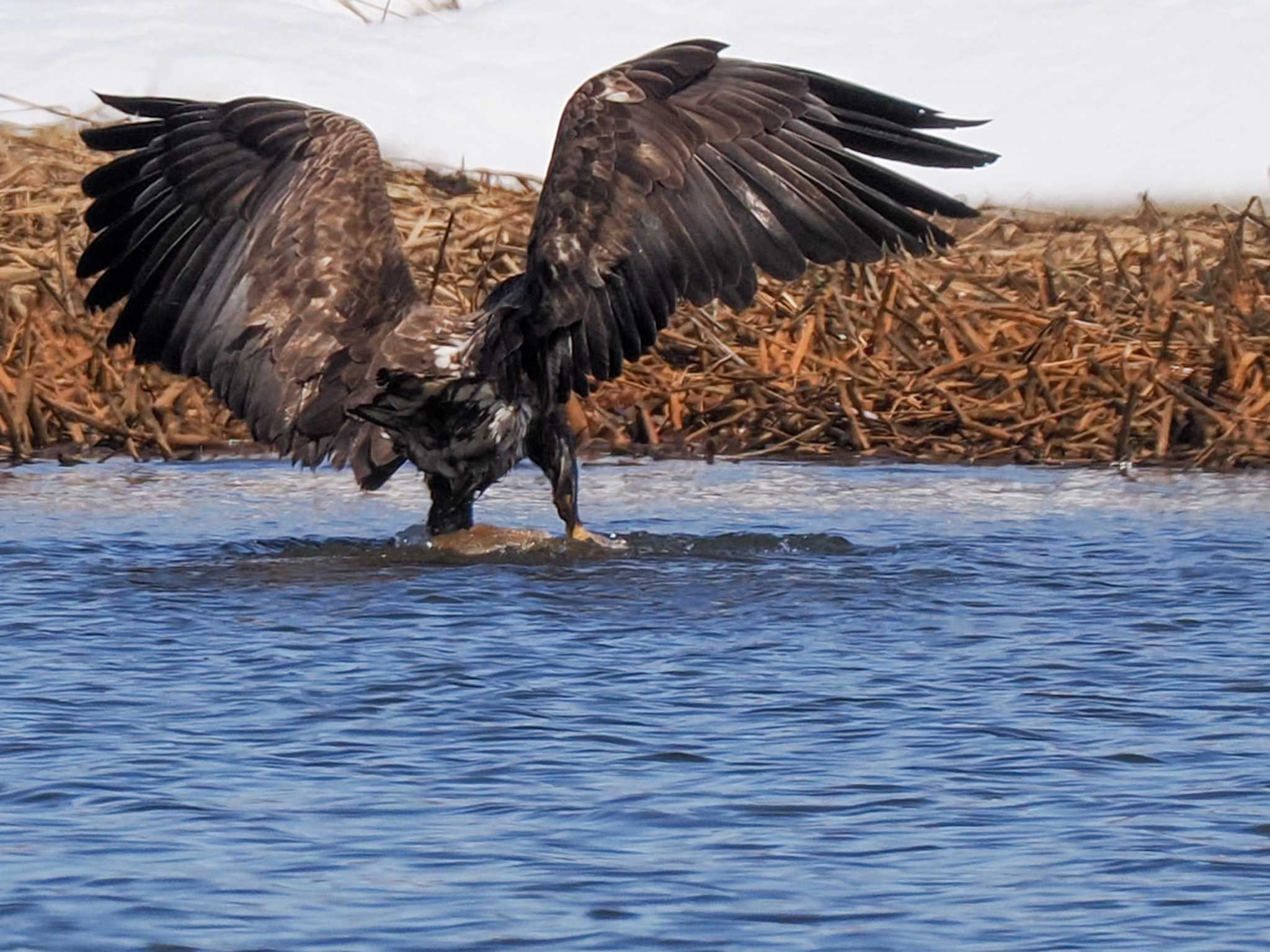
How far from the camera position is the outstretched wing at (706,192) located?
7891mm

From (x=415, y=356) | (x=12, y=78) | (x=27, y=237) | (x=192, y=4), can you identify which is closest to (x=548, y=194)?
(x=415, y=356)

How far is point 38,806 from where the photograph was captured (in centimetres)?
535

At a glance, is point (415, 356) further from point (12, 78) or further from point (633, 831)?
point (12, 78)

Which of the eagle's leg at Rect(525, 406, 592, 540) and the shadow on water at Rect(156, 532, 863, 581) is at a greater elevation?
the eagle's leg at Rect(525, 406, 592, 540)

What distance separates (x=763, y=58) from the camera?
2055cm

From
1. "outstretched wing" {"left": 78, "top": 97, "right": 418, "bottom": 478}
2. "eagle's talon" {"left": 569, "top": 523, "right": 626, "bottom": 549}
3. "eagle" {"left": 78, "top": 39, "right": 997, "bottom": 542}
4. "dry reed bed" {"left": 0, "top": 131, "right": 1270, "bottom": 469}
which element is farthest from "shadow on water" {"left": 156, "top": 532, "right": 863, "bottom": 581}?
"dry reed bed" {"left": 0, "top": 131, "right": 1270, "bottom": 469}

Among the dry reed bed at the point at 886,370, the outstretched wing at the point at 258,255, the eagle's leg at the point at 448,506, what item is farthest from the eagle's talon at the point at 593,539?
the dry reed bed at the point at 886,370

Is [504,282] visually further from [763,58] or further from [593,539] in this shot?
[763,58]

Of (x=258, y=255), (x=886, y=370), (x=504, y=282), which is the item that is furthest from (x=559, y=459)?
(x=886, y=370)

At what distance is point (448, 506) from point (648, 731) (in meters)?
3.01

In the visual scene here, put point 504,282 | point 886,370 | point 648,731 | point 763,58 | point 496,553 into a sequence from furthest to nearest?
point 763,58, point 886,370, point 496,553, point 504,282, point 648,731

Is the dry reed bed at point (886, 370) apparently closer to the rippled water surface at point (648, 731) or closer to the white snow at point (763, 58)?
the rippled water surface at point (648, 731)

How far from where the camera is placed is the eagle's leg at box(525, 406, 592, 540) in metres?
8.77

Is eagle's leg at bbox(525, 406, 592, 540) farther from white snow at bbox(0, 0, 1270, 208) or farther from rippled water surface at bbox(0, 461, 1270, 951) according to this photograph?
white snow at bbox(0, 0, 1270, 208)
